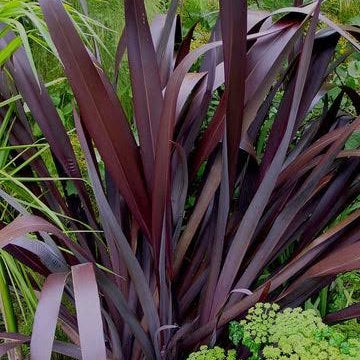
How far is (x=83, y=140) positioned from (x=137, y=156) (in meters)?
0.11

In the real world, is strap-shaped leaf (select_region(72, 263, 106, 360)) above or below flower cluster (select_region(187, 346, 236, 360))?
above

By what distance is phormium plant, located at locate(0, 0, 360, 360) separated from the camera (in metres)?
0.92

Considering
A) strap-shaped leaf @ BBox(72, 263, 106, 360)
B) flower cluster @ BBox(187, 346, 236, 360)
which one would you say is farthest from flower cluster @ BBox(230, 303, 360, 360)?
strap-shaped leaf @ BBox(72, 263, 106, 360)

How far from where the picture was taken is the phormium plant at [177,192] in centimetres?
92

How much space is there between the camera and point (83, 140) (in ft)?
3.44

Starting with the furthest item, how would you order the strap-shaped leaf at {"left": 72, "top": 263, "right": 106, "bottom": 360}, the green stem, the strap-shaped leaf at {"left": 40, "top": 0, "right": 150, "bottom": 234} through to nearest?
the green stem
the strap-shaped leaf at {"left": 40, "top": 0, "right": 150, "bottom": 234}
the strap-shaped leaf at {"left": 72, "top": 263, "right": 106, "bottom": 360}

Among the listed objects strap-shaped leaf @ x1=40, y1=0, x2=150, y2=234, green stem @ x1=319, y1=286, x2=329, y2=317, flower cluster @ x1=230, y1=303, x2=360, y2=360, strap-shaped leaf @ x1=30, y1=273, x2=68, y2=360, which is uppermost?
strap-shaped leaf @ x1=40, y1=0, x2=150, y2=234

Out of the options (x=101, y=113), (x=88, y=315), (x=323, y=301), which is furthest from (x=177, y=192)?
(x=323, y=301)

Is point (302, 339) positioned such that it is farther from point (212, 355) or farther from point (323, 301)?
point (323, 301)

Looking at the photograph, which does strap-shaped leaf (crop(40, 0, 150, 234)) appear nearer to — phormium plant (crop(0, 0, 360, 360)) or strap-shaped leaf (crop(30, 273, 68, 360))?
phormium plant (crop(0, 0, 360, 360))

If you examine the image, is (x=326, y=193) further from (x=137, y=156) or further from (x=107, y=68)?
(x=107, y=68)

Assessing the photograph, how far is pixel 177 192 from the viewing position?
1152mm

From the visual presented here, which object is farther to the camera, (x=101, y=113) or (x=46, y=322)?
(x=101, y=113)

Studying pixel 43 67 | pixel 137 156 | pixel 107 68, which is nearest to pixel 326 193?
pixel 137 156
